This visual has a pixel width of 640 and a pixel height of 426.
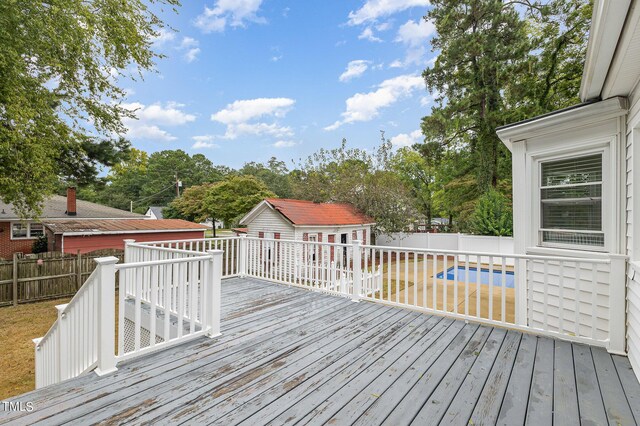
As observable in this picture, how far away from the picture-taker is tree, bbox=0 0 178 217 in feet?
18.4

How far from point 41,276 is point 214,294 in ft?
28.4

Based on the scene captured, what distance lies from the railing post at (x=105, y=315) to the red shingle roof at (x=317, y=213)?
934cm

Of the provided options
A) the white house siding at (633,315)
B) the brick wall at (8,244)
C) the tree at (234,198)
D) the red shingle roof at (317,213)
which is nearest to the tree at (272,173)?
the tree at (234,198)

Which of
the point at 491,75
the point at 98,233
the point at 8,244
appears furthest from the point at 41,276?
the point at 491,75

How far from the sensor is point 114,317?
2.68 meters

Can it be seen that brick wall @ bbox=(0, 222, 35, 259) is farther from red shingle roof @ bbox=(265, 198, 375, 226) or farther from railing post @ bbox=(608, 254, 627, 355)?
railing post @ bbox=(608, 254, 627, 355)

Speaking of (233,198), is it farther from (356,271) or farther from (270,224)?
(356,271)

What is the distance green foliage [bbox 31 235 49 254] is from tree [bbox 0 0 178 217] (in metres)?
7.95

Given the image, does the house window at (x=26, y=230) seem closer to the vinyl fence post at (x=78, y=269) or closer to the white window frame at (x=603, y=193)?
the vinyl fence post at (x=78, y=269)

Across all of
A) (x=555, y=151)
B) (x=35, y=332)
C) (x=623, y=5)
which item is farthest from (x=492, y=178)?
(x=35, y=332)

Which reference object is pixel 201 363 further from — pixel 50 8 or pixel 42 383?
pixel 50 8

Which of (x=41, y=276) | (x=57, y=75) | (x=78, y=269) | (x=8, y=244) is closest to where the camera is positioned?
(x=57, y=75)

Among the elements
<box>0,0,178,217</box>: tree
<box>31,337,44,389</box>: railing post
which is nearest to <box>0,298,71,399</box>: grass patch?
<box>31,337,44,389</box>: railing post

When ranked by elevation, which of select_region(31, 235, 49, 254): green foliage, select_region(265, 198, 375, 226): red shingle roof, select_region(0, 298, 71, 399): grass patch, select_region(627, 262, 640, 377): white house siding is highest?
select_region(265, 198, 375, 226): red shingle roof
